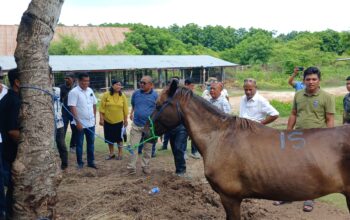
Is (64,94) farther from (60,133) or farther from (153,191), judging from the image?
(153,191)

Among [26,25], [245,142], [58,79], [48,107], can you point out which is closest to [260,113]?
[245,142]

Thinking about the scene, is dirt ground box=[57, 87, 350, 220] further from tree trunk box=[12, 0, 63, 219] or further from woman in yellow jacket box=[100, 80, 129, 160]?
woman in yellow jacket box=[100, 80, 129, 160]

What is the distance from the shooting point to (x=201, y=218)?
484 cm

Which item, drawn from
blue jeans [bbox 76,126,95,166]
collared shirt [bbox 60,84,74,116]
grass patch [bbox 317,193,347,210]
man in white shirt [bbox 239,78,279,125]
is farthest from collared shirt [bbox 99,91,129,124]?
grass patch [bbox 317,193,347,210]

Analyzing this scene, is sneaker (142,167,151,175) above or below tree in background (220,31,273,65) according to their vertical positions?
below

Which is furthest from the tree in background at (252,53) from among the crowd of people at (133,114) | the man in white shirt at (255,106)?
the man in white shirt at (255,106)

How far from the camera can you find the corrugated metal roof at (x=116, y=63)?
2650 cm

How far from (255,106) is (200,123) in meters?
1.62

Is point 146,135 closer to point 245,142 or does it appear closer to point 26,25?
point 245,142

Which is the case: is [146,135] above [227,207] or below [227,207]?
above

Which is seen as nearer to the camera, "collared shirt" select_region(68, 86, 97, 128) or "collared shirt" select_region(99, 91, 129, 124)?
"collared shirt" select_region(68, 86, 97, 128)

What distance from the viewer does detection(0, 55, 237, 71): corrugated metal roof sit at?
26500mm

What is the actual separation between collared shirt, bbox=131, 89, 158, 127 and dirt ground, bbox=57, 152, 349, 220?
1128 mm

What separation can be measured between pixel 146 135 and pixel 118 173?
268cm
